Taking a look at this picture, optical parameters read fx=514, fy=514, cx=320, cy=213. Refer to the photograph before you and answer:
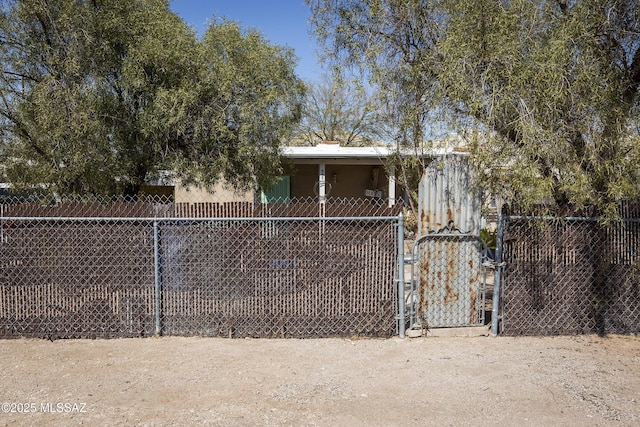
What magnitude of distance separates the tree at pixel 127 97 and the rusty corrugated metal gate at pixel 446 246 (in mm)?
3554

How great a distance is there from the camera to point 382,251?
580cm

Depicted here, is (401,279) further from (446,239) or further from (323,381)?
(323,381)

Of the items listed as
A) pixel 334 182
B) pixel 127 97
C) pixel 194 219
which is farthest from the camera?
pixel 334 182

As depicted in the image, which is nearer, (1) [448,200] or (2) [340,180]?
(1) [448,200]

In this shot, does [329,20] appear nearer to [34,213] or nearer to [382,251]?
[382,251]

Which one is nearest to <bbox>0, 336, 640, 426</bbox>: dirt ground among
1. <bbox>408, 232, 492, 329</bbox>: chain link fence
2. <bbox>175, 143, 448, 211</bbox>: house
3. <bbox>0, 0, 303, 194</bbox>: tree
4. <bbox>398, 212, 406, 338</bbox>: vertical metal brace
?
<bbox>398, 212, 406, 338</bbox>: vertical metal brace

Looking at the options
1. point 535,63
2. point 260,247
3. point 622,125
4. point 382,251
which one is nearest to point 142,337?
point 260,247

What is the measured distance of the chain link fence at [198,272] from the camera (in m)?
5.79

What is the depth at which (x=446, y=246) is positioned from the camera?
5.91m

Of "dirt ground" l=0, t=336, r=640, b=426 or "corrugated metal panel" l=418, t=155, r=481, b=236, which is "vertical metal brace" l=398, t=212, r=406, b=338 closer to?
"dirt ground" l=0, t=336, r=640, b=426

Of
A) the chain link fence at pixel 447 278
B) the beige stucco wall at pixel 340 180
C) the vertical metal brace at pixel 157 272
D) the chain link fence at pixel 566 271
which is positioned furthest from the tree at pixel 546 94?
the beige stucco wall at pixel 340 180

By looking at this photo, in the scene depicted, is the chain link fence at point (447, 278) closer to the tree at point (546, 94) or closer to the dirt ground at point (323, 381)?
the dirt ground at point (323, 381)

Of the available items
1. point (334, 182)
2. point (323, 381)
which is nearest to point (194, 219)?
point (323, 381)

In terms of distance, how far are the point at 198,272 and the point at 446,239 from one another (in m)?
2.86
